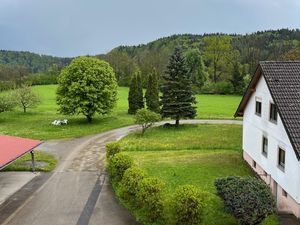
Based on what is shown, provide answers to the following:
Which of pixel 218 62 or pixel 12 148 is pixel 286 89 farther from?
pixel 218 62

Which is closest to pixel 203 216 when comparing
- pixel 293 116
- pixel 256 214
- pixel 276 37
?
pixel 256 214

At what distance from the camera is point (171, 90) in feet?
145

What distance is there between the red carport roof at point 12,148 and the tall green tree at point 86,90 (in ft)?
60.2

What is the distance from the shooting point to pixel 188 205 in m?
18.4

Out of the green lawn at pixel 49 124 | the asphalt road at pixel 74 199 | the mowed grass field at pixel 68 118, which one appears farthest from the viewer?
the mowed grass field at pixel 68 118

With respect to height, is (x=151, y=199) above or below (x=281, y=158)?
below

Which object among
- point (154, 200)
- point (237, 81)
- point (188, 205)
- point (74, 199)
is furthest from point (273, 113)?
point (237, 81)

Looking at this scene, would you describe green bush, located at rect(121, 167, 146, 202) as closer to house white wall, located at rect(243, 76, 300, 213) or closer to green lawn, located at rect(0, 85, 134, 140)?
house white wall, located at rect(243, 76, 300, 213)

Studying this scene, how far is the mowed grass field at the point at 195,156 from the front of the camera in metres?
22.6

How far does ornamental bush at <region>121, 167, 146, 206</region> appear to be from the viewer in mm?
21234

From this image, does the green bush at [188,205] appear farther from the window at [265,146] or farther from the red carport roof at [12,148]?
the red carport roof at [12,148]

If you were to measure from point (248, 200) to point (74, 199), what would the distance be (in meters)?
10.8

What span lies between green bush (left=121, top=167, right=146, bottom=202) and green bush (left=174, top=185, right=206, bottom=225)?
3.04 meters

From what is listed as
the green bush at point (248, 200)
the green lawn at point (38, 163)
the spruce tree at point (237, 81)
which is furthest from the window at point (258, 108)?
the spruce tree at point (237, 81)
